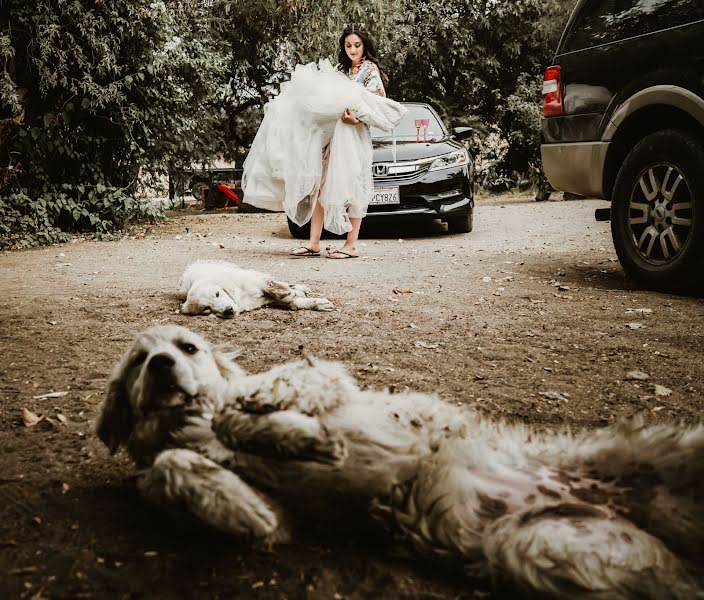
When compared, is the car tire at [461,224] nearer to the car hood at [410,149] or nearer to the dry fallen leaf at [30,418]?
the car hood at [410,149]

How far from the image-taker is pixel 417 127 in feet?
33.1

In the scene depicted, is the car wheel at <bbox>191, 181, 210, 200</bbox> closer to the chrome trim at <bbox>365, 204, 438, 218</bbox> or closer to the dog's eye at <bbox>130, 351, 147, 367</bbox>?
the chrome trim at <bbox>365, 204, 438, 218</bbox>

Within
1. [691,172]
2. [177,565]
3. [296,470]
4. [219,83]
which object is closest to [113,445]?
[177,565]

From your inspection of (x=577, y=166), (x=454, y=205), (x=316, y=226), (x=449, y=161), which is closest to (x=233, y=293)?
(x=316, y=226)

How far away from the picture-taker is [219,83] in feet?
55.9

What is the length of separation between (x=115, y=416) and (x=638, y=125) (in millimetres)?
4700

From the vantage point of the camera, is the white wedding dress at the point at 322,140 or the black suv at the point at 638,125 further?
the white wedding dress at the point at 322,140

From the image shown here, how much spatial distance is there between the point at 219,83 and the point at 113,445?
16244 mm

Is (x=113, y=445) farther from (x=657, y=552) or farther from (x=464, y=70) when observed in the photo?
(x=464, y=70)

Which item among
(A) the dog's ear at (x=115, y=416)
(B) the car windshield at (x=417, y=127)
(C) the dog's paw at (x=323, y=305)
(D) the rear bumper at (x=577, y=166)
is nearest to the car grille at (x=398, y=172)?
(B) the car windshield at (x=417, y=127)

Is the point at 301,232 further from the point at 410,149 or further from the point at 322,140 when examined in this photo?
the point at 322,140

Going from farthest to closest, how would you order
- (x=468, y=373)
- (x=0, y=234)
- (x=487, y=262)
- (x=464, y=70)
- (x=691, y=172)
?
(x=464, y=70), (x=0, y=234), (x=487, y=262), (x=691, y=172), (x=468, y=373)

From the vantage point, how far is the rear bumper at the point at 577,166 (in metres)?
5.58

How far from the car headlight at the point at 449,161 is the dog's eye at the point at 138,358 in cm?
760
